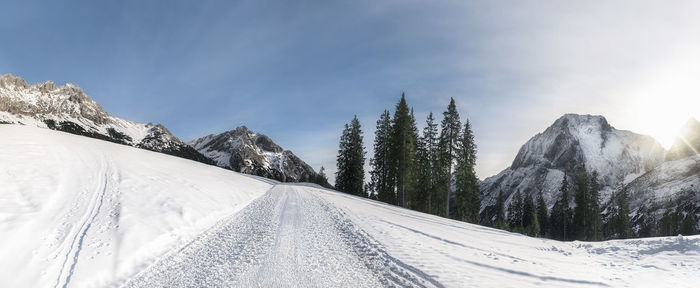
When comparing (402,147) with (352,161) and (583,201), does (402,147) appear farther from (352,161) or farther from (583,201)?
(583,201)

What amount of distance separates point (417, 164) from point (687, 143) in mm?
229299

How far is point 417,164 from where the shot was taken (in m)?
38.6

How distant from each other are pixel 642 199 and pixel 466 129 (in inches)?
5939

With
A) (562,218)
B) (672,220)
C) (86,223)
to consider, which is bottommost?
(562,218)

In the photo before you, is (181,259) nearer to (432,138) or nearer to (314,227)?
(314,227)

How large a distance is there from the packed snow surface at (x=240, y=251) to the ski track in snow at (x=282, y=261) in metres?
0.03

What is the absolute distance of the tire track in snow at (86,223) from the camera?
20.4 ft

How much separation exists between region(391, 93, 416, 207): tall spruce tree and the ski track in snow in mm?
25401

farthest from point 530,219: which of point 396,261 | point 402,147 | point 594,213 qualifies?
point 396,261

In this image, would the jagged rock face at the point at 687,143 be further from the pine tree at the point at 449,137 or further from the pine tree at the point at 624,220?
the pine tree at the point at 449,137

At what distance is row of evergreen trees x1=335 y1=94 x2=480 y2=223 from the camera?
3155 centimetres

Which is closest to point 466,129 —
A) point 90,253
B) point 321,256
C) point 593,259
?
point 593,259

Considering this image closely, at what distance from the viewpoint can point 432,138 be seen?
122 feet

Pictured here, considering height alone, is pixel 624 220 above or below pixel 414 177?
below
